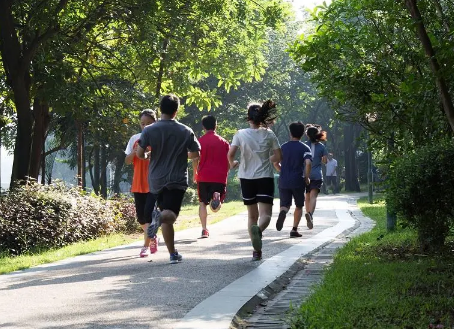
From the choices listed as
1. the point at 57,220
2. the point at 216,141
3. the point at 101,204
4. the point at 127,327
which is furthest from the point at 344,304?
the point at 101,204

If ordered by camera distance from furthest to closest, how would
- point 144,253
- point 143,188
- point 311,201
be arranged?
point 311,201, point 143,188, point 144,253

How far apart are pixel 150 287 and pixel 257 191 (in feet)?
9.94

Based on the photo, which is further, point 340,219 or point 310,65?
point 340,219

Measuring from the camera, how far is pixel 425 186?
9.55 m

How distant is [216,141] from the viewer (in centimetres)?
1473

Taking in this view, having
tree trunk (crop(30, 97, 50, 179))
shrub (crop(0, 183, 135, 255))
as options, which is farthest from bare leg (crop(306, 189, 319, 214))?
tree trunk (crop(30, 97, 50, 179))

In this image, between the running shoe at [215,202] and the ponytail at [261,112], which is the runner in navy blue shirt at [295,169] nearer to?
the running shoe at [215,202]

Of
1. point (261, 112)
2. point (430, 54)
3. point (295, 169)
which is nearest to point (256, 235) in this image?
point (261, 112)

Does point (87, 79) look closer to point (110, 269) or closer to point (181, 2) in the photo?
point (181, 2)

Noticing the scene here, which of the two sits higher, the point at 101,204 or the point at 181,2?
the point at 181,2

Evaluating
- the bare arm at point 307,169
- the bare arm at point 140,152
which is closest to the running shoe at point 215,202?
the bare arm at point 307,169

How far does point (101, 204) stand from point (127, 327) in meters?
11.8

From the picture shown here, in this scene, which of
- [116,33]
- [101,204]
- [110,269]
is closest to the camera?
[110,269]

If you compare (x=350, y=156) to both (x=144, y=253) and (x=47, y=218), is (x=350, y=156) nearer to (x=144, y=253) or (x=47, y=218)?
(x=47, y=218)
